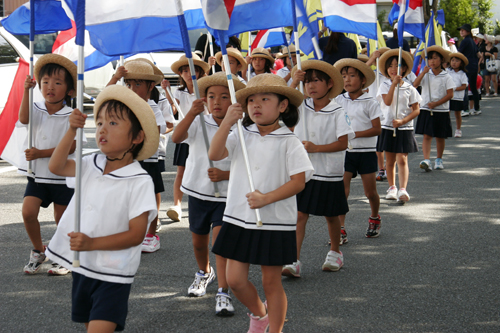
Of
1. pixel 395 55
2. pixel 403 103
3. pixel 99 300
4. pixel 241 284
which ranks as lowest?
pixel 241 284

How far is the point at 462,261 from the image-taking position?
17.3ft

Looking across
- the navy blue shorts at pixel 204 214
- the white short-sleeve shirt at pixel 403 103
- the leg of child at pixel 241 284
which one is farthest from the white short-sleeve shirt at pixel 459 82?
the leg of child at pixel 241 284

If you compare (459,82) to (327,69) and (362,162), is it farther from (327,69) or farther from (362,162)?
(327,69)

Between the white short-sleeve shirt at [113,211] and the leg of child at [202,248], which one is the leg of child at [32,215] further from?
the white short-sleeve shirt at [113,211]

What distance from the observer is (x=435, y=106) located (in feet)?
31.8

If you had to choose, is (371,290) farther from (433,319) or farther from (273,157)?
(273,157)

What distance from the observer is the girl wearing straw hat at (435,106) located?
959cm

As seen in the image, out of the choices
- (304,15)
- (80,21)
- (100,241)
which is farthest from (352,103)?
(100,241)

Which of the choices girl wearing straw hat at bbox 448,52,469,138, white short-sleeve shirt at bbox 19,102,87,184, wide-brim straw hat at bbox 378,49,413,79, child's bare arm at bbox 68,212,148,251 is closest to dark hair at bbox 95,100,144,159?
child's bare arm at bbox 68,212,148,251

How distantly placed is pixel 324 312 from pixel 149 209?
6.04 feet

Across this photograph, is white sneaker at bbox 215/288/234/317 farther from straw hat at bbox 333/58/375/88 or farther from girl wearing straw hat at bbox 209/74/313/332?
straw hat at bbox 333/58/375/88

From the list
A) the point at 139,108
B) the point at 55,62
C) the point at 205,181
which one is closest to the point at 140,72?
the point at 55,62

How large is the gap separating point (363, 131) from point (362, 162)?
13.0 inches

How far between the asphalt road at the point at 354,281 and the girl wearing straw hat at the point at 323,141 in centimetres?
51
